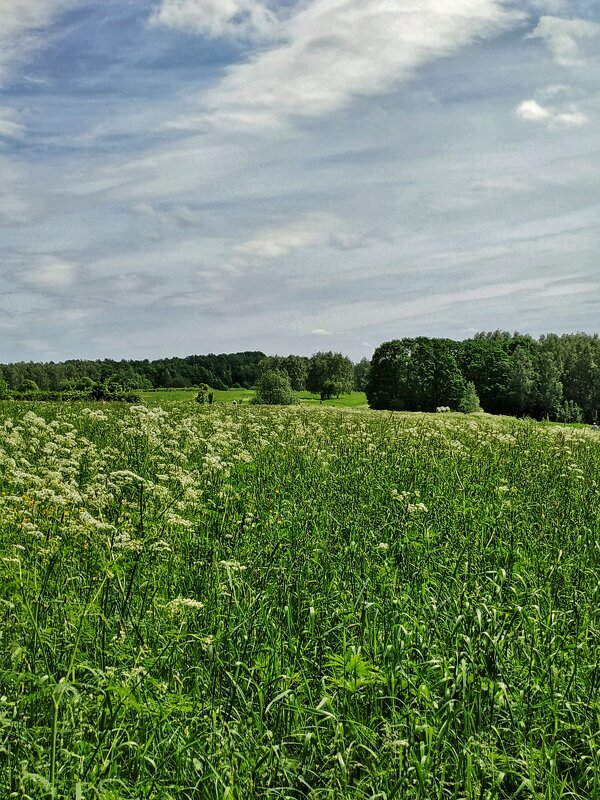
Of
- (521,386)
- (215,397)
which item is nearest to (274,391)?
(215,397)

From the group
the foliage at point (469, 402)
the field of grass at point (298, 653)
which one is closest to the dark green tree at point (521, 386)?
the foliage at point (469, 402)

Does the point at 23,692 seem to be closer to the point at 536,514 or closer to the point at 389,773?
the point at 389,773

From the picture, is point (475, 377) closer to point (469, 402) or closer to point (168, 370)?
point (469, 402)

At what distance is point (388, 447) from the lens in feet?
43.2

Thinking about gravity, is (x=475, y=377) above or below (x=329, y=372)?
below

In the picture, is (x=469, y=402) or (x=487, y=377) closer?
(x=469, y=402)

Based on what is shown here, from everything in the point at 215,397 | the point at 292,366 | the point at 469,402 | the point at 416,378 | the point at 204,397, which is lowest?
the point at 204,397

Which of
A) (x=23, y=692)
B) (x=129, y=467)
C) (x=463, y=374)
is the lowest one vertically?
(x=23, y=692)

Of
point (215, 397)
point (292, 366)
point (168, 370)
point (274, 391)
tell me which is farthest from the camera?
point (292, 366)

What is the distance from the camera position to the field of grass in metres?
3.33

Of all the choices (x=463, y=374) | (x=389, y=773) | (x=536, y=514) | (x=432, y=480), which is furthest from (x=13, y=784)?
(x=463, y=374)

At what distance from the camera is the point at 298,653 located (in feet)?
15.2

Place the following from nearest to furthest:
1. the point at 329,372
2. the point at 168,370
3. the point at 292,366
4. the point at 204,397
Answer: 1. the point at 204,397
2. the point at 168,370
3. the point at 329,372
4. the point at 292,366

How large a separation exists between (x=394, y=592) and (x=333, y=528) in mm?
1971
